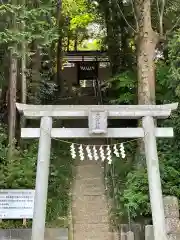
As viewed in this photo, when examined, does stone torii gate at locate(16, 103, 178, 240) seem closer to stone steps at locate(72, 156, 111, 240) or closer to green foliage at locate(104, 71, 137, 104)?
stone steps at locate(72, 156, 111, 240)

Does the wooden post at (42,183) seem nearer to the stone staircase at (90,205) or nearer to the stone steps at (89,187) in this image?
the stone staircase at (90,205)

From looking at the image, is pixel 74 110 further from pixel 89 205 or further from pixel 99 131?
pixel 89 205

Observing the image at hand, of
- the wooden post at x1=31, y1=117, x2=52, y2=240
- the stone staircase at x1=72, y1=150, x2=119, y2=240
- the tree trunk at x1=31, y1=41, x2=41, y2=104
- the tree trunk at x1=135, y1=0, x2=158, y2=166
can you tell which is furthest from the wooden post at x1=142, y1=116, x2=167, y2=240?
the tree trunk at x1=31, y1=41, x2=41, y2=104

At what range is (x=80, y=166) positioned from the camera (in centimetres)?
1530

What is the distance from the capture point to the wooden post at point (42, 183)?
9098 mm

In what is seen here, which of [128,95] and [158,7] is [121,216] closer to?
[128,95]

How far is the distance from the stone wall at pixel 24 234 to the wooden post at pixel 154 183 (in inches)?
103

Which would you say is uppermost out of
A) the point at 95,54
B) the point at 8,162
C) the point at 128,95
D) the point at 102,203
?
the point at 95,54

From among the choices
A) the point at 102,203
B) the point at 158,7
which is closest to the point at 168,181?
the point at 102,203

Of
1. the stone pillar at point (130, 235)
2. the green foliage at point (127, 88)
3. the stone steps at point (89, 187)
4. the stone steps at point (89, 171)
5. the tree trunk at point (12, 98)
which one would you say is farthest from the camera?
the green foliage at point (127, 88)

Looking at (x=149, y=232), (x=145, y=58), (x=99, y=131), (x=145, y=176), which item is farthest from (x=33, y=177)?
(x=145, y=58)

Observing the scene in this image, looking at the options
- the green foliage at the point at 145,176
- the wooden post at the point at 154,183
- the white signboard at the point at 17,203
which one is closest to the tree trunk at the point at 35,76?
the green foliage at the point at 145,176

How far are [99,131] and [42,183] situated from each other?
1.67m

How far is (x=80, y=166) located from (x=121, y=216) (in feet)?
12.7
